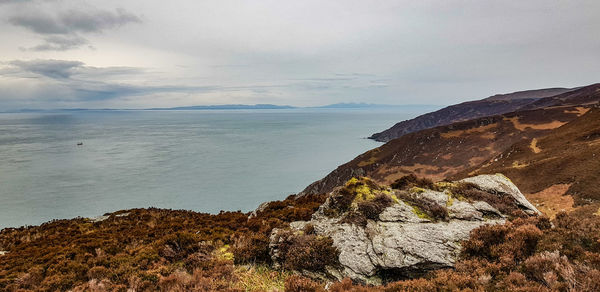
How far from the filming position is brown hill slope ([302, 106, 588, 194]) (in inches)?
2943

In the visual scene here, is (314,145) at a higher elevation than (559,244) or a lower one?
lower

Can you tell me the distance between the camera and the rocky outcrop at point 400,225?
7.77 metres

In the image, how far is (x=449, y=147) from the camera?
83375 mm

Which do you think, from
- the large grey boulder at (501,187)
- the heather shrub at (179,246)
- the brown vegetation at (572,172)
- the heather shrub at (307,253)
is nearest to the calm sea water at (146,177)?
the brown vegetation at (572,172)

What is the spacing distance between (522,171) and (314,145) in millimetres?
136478

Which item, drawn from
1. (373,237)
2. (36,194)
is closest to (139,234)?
(373,237)

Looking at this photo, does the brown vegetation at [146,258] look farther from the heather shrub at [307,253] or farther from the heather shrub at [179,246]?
the heather shrub at [307,253]

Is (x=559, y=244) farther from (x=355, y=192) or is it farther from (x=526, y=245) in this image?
(x=355, y=192)

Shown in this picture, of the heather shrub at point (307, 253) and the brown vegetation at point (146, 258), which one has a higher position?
the heather shrub at point (307, 253)

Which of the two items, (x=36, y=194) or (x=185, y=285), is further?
(x=36, y=194)

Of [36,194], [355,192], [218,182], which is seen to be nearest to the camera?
[355,192]

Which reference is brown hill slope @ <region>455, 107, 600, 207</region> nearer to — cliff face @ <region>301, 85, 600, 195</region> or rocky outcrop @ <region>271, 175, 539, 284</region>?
rocky outcrop @ <region>271, 175, 539, 284</region>

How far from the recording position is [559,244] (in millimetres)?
6801

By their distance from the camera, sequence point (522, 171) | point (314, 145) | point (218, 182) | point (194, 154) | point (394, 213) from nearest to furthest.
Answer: point (394, 213), point (522, 171), point (218, 182), point (194, 154), point (314, 145)
